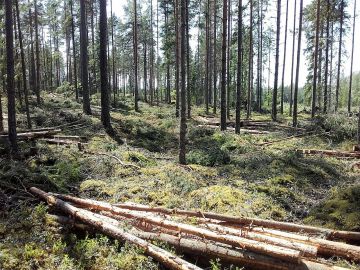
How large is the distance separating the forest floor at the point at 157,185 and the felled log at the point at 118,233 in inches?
6.2

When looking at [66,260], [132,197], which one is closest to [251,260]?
[66,260]

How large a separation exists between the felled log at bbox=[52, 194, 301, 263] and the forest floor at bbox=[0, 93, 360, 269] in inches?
21.6

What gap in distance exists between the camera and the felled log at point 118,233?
220 inches

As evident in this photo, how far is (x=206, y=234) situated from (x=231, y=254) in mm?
635

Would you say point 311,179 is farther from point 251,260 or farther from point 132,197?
point 251,260

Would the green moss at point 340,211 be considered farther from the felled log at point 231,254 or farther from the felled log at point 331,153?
the felled log at point 331,153

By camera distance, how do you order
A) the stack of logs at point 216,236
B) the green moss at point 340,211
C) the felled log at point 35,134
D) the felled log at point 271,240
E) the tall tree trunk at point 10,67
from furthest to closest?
the felled log at point 35,134 < the tall tree trunk at point 10,67 < the green moss at point 340,211 < the felled log at point 271,240 < the stack of logs at point 216,236

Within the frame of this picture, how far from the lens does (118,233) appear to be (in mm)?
6680

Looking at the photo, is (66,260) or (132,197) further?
(132,197)

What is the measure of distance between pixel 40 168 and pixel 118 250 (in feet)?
19.2

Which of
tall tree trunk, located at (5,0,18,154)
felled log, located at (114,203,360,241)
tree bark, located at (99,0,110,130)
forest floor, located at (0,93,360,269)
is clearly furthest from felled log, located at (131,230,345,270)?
tree bark, located at (99,0,110,130)

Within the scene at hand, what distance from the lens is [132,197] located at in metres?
9.72

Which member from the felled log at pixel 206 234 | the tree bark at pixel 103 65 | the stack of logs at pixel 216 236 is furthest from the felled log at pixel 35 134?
the felled log at pixel 206 234

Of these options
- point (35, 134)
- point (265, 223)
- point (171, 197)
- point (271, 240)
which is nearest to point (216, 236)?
point (271, 240)
